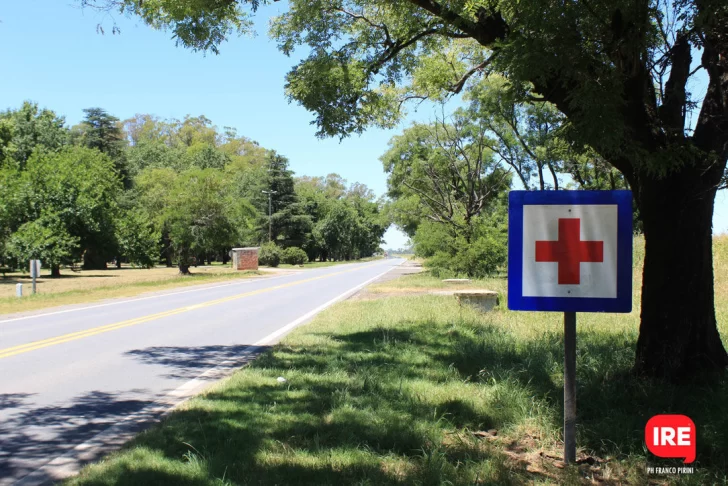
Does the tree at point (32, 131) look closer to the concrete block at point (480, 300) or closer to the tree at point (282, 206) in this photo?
the tree at point (282, 206)

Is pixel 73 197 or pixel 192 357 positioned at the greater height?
pixel 73 197

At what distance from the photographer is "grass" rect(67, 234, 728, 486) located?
157 inches

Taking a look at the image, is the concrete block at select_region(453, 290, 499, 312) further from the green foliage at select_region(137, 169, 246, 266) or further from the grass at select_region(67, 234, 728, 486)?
the green foliage at select_region(137, 169, 246, 266)

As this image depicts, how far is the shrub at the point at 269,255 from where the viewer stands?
6012cm

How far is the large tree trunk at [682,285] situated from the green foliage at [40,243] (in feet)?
118

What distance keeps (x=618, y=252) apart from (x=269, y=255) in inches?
2296

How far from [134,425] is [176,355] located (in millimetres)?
3770

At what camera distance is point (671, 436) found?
4.32 m

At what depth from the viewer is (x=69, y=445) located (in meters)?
5.17

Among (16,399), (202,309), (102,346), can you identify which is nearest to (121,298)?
(202,309)

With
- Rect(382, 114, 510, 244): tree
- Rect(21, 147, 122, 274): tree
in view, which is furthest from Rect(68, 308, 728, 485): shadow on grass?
Rect(21, 147, 122, 274): tree

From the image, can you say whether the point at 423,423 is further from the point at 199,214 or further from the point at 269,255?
the point at 269,255

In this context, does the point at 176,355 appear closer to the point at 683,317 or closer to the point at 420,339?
the point at 420,339

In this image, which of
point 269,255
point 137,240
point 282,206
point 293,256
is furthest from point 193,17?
point 282,206
